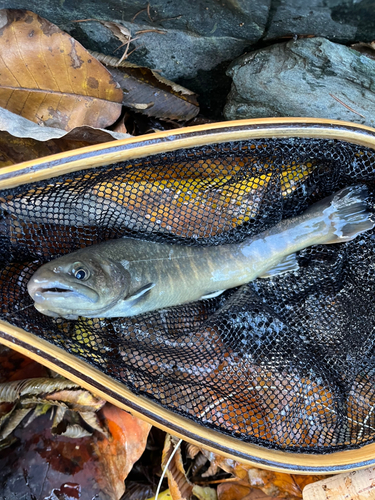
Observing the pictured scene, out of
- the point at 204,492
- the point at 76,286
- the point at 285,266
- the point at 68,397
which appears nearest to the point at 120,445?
the point at 68,397

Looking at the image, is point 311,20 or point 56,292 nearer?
point 56,292

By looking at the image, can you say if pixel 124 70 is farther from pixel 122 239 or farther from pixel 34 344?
pixel 34 344

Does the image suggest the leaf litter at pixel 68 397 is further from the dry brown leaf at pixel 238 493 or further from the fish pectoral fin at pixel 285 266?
the fish pectoral fin at pixel 285 266

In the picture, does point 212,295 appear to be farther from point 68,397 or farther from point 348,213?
point 68,397

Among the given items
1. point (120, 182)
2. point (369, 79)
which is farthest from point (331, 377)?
point (369, 79)

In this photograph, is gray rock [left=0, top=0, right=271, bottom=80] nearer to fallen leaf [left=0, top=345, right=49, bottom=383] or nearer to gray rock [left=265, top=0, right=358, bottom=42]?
gray rock [left=265, top=0, right=358, bottom=42]
